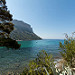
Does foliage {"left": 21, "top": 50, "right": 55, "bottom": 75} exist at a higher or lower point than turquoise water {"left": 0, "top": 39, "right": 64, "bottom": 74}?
higher

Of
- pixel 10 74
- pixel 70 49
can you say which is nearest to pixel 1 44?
pixel 10 74

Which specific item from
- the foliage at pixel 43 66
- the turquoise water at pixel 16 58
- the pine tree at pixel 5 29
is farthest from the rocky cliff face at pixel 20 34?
the foliage at pixel 43 66

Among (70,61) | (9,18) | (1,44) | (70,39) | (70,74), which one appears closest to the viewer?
(70,74)

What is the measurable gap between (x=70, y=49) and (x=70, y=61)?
124cm

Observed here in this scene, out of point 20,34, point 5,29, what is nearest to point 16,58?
point 5,29

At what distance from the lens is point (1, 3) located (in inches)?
218

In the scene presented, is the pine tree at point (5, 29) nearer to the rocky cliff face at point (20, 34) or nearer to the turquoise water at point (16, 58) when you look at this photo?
the turquoise water at point (16, 58)

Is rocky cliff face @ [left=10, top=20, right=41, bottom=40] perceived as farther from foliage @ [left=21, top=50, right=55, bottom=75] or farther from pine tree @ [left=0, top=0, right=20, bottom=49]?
foliage @ [left=21, top=50, right=55, bottom=75]

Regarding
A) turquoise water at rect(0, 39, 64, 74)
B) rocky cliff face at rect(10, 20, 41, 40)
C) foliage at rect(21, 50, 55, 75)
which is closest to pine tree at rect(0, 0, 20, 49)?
foliage at rect(21, 50, 55, 75)

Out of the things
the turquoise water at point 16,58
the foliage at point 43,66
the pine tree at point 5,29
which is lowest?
the turquoise water at point 16,58

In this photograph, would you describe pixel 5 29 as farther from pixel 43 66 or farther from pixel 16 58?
pixel 16 58

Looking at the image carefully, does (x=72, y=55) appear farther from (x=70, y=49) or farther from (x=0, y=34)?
(x=0, y=34)

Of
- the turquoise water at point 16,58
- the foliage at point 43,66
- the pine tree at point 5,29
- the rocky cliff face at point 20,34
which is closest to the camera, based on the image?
the foliage at point 43,66

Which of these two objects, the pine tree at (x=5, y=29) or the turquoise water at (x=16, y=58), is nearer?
the pine tree at (x=5, y=29)
